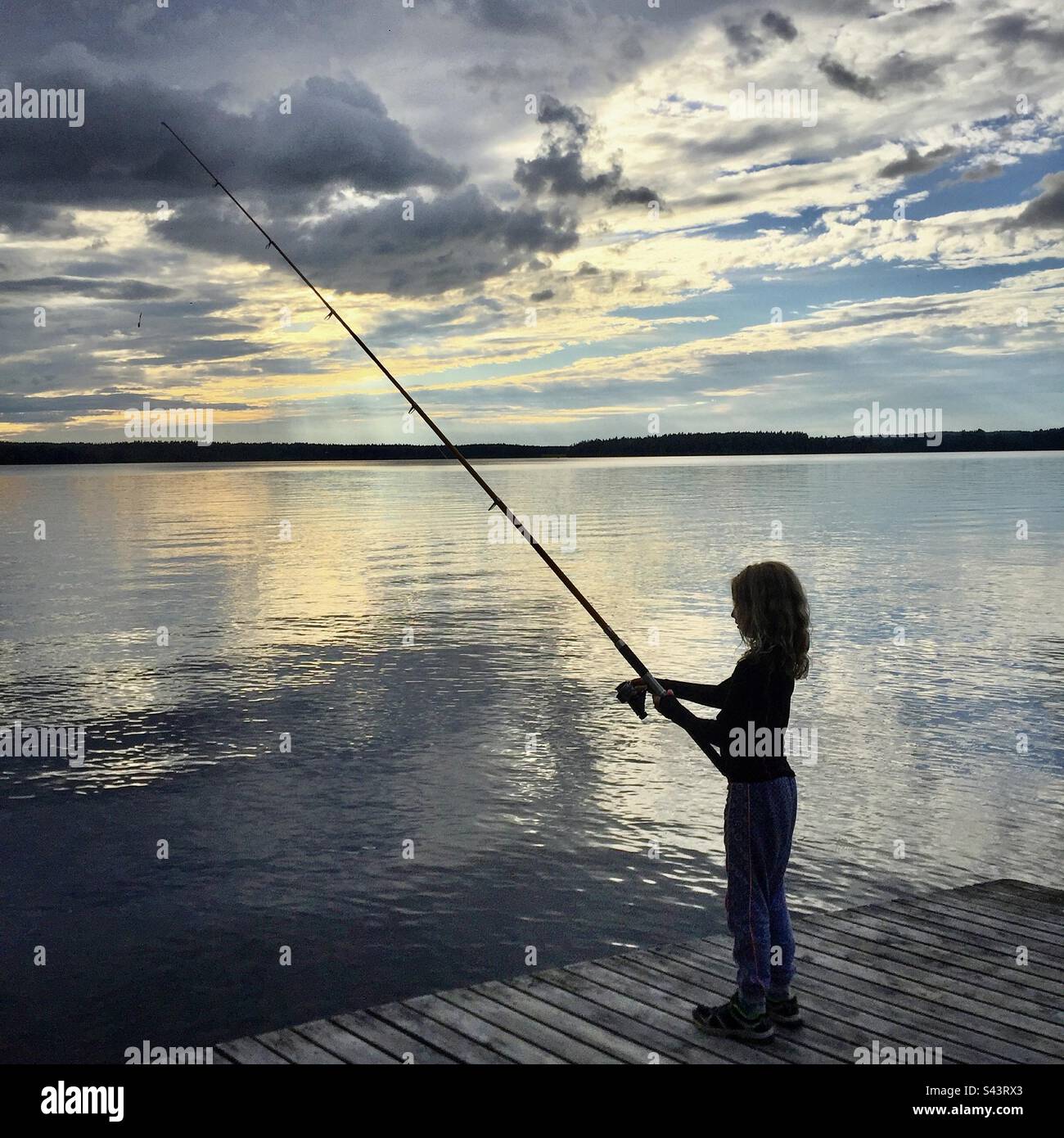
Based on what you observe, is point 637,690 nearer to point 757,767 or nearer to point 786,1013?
point 757,767

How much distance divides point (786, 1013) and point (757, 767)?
132 centimetres

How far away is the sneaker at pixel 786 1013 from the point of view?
5705 millimetres

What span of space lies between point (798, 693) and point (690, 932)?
8064 mm

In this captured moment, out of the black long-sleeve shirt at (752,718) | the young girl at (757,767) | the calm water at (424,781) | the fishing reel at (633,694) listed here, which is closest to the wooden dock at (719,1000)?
the young girl at (757,767)

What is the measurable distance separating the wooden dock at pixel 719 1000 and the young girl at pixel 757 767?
0.33 meters

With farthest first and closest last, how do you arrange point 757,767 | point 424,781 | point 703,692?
point 424,781, point 703,692, point 757,767

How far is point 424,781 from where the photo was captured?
12.4m

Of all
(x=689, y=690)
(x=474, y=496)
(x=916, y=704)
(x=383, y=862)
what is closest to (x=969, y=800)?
(x=916, y=704)

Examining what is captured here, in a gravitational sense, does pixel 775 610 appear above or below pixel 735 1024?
above

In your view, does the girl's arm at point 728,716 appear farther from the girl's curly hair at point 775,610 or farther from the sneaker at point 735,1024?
the sneaker at point 735,1024

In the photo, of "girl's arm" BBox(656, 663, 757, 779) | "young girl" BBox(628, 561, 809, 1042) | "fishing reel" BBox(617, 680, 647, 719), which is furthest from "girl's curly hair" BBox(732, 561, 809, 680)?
"fishing reel" BBox(617, 680, 647, 719)

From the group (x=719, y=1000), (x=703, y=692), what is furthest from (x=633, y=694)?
(x=719, y=1000)

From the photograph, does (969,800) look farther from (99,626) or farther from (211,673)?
(99,626)

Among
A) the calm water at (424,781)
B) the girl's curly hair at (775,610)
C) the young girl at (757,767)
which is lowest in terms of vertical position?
the calm water at (424,781)
